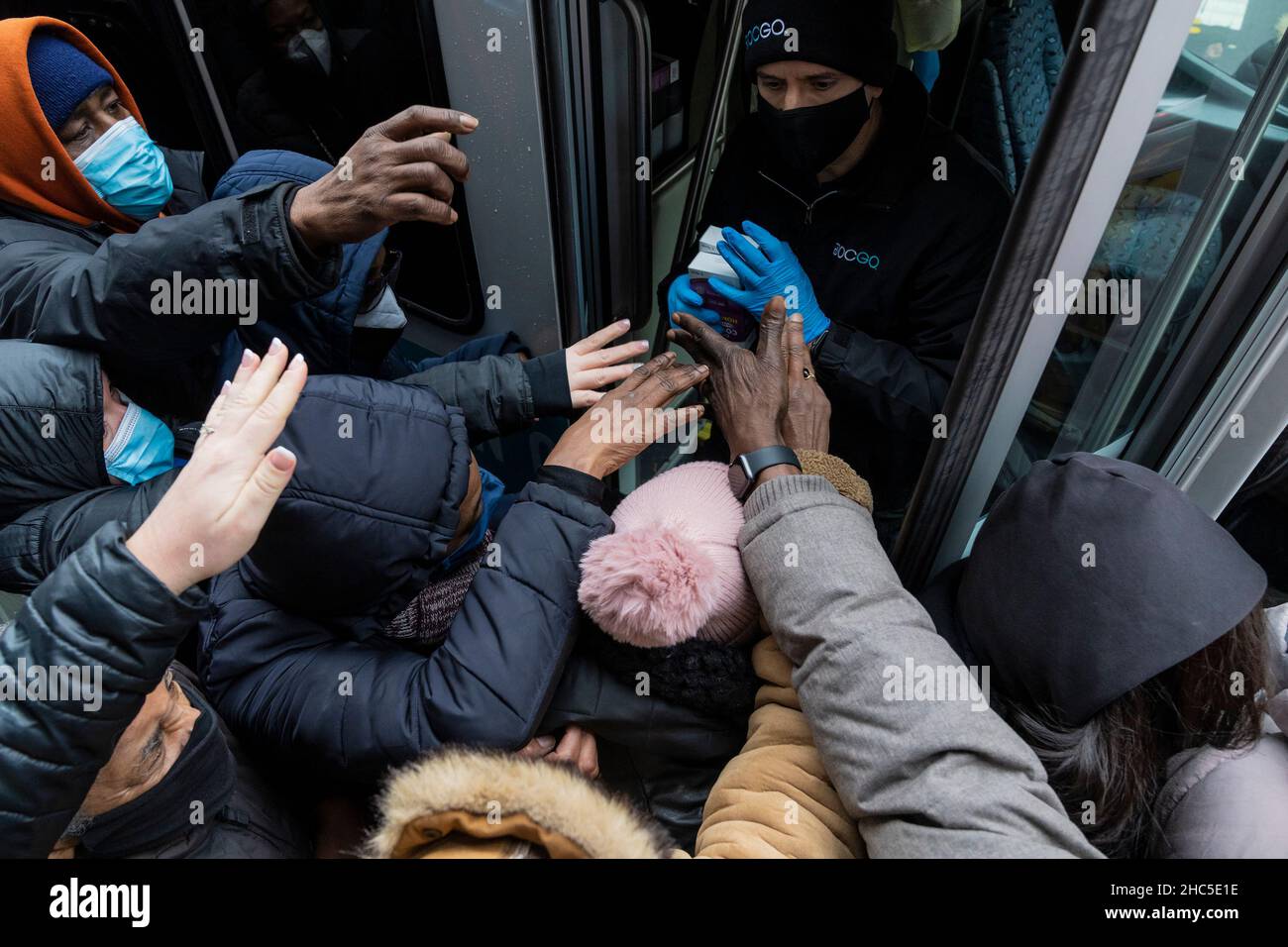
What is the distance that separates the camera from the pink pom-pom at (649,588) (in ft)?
3.43

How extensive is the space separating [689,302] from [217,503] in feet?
4.30

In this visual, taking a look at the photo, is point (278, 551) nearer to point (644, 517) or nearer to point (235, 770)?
point (235, 770)

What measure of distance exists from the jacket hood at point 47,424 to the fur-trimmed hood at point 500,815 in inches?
40.1

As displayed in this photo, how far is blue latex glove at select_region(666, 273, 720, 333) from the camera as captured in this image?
189cm

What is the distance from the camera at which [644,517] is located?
1178mm

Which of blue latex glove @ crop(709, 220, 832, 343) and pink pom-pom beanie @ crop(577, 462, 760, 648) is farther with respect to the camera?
blue latex glove @ crop(709, 220, 832, 343)

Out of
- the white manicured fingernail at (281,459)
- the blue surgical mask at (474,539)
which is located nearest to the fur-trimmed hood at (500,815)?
the white manicured fingernail at (281,459)

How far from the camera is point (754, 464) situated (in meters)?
1.30

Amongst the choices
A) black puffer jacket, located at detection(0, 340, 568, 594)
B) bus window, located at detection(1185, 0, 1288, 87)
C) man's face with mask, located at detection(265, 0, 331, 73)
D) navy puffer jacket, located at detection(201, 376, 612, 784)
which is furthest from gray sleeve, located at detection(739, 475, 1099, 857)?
man's face with mask, located at detection(265, 0, 331, 73)

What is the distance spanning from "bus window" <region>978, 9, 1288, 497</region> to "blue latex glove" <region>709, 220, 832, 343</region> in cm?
59

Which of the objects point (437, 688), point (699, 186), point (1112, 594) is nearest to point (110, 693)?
point (437, 688)

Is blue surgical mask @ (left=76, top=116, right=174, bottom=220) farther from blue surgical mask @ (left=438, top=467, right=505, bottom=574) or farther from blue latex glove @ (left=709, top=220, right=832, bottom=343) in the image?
blue latex glove @ (left=709, top=220, right=832, bottom=343)

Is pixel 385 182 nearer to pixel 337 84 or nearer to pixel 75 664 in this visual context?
pixel 75 664

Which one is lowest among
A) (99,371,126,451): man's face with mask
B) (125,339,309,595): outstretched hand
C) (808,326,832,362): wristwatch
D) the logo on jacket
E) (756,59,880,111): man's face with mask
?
(99,371,126,451): man's face with mask
